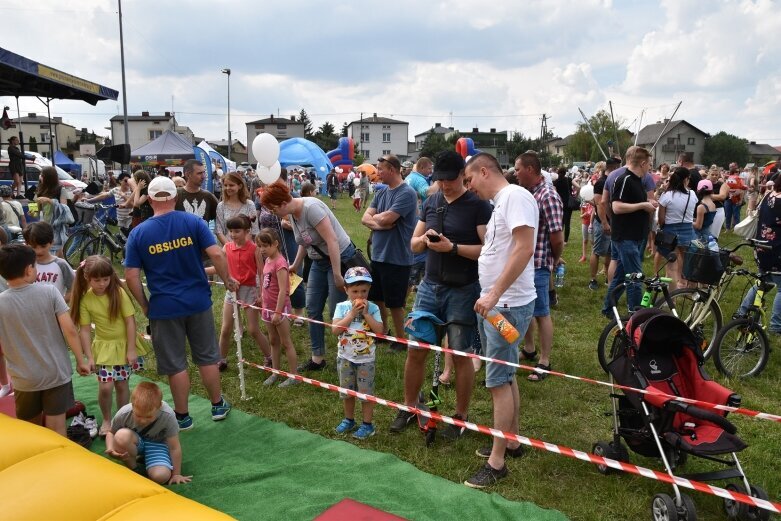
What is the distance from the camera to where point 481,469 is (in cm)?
365

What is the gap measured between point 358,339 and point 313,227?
124cm

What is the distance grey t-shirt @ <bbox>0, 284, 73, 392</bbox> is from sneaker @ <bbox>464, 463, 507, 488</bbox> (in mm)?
2824

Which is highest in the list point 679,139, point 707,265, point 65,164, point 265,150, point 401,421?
point 679,139

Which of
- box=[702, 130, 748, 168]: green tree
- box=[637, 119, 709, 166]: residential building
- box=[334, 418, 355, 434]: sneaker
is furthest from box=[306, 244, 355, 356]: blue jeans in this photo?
box=[637, 119, 709, 166]: residential building

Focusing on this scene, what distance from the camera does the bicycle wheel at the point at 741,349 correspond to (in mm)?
5188

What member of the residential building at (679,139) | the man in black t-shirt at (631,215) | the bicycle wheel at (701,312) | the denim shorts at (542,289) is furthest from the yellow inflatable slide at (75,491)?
the residential building at (679,139)

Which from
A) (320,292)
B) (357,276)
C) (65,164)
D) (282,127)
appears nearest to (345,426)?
(357,276)

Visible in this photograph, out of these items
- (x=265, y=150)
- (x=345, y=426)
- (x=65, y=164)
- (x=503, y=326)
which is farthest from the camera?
(x=65, y=164)

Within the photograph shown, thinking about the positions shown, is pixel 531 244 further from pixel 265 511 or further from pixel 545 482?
pixel 265 511

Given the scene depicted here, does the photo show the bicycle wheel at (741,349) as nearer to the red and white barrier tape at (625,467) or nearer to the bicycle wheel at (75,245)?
the red and white barrier tape at (625,467)

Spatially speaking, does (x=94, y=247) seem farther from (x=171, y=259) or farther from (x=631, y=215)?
(x=631, y=215)

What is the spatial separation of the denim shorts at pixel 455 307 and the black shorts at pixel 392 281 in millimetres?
1616

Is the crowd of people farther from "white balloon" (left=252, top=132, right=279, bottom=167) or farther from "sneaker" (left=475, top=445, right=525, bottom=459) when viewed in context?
"white balloon" (left=252, top=132, right=279, bottom=167)

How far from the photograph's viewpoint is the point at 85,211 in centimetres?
1052
